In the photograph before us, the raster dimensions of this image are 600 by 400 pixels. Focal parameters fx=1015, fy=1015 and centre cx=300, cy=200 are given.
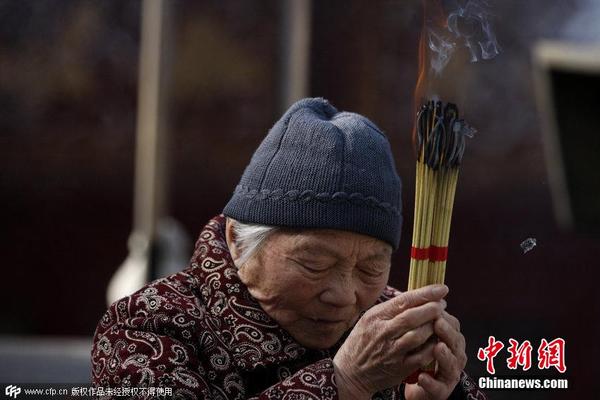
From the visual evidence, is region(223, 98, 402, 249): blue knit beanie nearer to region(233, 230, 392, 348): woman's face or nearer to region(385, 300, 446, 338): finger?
region(233, 230, 392, 348): woman's face

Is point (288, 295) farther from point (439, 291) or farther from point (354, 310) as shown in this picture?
point (439, 291)

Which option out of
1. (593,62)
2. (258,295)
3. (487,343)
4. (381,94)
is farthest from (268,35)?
(258,295)

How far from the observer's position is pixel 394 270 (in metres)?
3.05

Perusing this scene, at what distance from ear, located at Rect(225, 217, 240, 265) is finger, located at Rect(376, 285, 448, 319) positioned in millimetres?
392

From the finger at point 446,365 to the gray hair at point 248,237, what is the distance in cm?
40

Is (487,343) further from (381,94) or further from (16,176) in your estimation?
(16,176)

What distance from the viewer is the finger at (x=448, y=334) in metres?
1.77

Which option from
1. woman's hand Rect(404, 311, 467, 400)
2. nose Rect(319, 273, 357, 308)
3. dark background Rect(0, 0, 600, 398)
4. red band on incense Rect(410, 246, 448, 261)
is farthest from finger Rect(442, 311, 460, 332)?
dark background Rect(0, 0, 600, 398)

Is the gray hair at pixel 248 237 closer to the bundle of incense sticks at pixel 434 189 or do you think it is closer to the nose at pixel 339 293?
the nose at pixel 339 293

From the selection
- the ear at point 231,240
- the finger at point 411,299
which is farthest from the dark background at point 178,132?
the finger at point 411,299

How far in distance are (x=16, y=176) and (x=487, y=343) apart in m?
5.78

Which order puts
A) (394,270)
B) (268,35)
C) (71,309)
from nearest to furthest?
(394,270) → (268,35) → (71,309)

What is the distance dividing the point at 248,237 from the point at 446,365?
0.47m

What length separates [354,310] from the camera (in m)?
2.00
